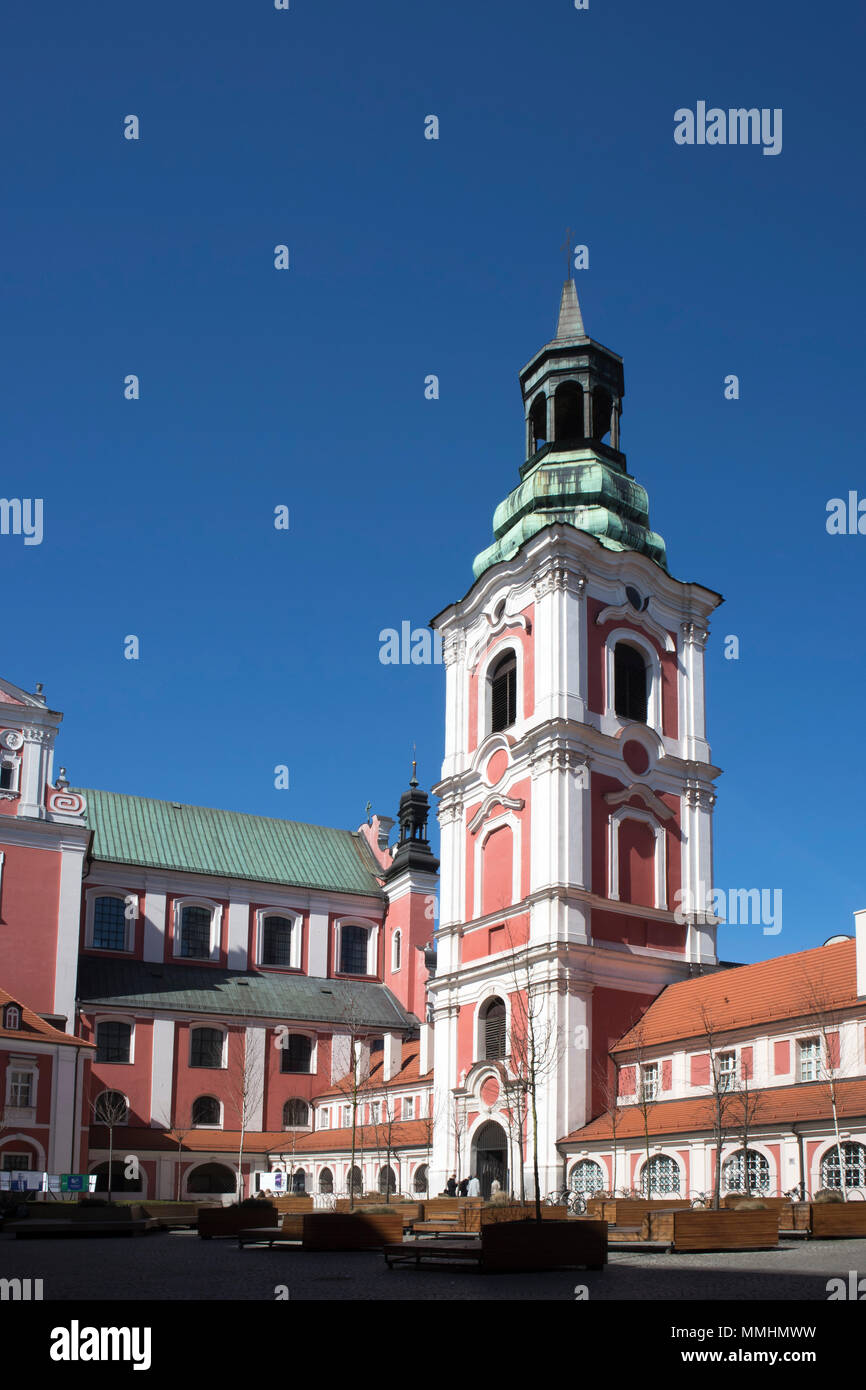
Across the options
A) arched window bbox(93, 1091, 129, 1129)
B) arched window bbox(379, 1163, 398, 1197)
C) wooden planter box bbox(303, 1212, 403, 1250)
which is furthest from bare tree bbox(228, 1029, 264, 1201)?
wooden planter box bbox(303, 1212, 403, 1250)

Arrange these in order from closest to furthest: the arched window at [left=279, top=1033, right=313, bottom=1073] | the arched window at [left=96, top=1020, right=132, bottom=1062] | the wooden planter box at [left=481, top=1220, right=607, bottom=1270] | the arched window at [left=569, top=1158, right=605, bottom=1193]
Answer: the wooden planter box at [left=481, top=1220, right=607, bottom=1270]
the arched window at [left=569, top=1158, right=605, bottom=1193]
the arched window at [left=96, top=1020, right=132, bottom=1062]
the arched window at [left=279, top=1033, right=313, bottom=1073]

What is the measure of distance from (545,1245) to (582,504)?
30949 millimetres

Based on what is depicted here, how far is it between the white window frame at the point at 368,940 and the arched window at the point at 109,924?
30.8 ft

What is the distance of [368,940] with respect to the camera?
190 feet

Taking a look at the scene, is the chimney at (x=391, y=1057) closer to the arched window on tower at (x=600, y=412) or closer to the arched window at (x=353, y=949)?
the arched window at (x=353, y=949)

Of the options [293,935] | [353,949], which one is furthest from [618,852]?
[353,949]

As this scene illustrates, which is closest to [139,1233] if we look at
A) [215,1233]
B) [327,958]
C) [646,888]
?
[215,1233]

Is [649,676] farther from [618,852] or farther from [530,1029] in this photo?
[530,1029]

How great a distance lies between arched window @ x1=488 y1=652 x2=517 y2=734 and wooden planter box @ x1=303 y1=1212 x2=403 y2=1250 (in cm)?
2378

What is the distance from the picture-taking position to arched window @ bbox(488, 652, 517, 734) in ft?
135

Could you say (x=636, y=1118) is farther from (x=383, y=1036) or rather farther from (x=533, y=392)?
(x=533, y=392)

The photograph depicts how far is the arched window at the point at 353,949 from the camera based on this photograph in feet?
187

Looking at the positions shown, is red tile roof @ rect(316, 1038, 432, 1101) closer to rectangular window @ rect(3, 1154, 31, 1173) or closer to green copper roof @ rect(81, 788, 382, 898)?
green copper roof @ rect(81, 788, 382, 898)

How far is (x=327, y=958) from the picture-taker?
56.6 m
